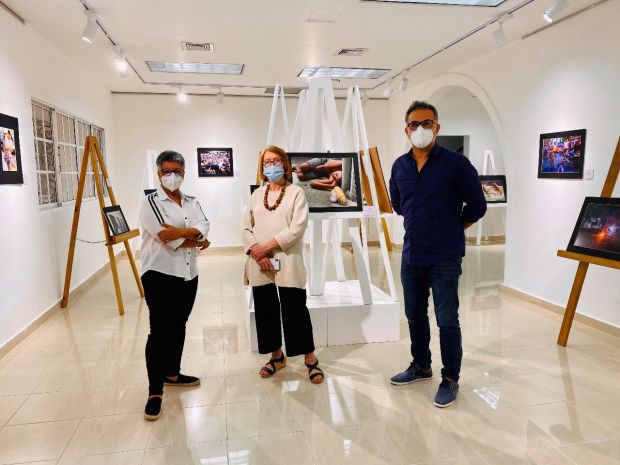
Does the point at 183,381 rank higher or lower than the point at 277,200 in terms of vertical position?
lower

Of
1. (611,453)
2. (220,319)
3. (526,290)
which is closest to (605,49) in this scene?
(526,290)

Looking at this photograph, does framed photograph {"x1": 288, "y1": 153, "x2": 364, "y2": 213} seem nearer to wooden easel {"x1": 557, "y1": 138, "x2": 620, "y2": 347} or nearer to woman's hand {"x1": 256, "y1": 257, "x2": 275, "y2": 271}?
woman's hand {"x1": 256, "y1": 257, "x2": 275, "y2": 271}

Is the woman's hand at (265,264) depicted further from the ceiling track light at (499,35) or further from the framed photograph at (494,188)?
the framed photograph at (494,188)

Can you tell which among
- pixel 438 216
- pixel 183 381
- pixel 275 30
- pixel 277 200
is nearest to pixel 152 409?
pixel 183 381

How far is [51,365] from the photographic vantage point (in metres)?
3.40

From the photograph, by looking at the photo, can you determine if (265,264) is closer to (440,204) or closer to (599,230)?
(440,204)

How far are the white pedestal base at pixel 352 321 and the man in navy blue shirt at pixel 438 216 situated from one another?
39.3 inches

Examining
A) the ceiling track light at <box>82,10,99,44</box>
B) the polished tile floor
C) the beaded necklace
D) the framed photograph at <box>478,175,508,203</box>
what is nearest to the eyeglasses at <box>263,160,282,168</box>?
the beaded necklace

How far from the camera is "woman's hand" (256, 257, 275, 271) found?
9.41ft

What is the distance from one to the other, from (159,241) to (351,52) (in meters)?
3.99

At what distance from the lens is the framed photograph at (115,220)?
4598mm

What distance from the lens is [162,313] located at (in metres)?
2.58

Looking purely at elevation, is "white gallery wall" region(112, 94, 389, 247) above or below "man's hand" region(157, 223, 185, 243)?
above

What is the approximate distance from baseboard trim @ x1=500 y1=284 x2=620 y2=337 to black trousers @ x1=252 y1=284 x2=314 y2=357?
8.92 feet
